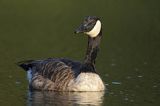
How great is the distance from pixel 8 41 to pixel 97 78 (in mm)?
12988

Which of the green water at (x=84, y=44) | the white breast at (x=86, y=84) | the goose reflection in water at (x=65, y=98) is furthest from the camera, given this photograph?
the white breast at (x=86, y=84)

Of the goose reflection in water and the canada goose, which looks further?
the canada goose

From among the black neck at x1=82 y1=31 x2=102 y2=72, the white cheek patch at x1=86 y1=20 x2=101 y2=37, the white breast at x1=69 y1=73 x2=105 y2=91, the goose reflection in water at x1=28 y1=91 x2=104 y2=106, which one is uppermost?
the white cheek patch at x1=86 y1=20 x2=101 y2=37

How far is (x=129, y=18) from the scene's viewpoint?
48094 millimetres

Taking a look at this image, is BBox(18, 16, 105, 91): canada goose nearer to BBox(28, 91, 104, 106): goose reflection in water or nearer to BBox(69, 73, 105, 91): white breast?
BBox(69, 73, 105, 91): white breast

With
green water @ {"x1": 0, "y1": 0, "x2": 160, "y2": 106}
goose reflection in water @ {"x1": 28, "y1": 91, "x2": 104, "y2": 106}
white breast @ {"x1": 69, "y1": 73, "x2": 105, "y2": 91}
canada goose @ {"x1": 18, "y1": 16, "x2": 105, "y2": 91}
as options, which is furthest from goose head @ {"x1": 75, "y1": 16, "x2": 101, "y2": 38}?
goose reflection in water @ {"x1": 28, "y1": 91, "x2": 104, "y2": 106}

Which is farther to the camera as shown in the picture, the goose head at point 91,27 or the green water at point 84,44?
the goose head at point 91,27

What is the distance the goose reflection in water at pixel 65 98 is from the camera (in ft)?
62.6

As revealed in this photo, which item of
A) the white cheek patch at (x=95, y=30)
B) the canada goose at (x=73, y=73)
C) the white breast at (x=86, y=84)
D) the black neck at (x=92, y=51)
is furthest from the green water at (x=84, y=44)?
the white cheek patch at (x=95, y=30)

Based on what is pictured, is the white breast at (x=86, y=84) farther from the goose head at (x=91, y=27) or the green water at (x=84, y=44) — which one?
the goose head at (x=91, y=27)

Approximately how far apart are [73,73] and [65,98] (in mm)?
1632

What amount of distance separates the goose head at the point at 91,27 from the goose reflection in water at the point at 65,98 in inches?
71.1

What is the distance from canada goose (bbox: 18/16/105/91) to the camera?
70.4 feet

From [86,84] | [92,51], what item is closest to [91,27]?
[92,51]
